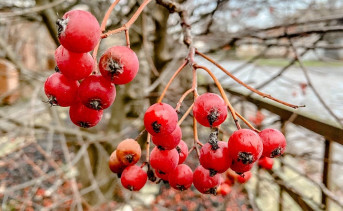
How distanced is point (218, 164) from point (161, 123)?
199 mm

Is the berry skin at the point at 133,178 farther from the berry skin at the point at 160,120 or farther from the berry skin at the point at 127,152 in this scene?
the berry skin at the point at 160,120

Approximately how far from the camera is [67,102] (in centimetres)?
71

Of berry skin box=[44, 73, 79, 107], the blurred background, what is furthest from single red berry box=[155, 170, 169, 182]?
the blurred background

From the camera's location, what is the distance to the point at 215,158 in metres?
0.75

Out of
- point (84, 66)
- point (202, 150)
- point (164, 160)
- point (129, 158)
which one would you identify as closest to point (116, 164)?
point (129, 158)

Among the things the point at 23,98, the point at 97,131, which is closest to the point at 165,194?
the point at 97,131

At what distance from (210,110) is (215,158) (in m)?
0.15

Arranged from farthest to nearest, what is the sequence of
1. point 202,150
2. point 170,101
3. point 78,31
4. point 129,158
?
point 170,101 < point 129,158 < point 202,150 < point 78,31

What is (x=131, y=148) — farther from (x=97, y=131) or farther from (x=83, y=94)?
(x=97, y=131)

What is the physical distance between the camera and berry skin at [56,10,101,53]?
0.58 meters

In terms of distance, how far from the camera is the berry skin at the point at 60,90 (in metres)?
0.67

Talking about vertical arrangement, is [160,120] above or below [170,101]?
above

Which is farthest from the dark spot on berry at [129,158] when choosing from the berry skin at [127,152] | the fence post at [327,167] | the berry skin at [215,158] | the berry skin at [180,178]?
the fence post at [327,167]

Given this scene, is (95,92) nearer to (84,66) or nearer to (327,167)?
(84,66)
